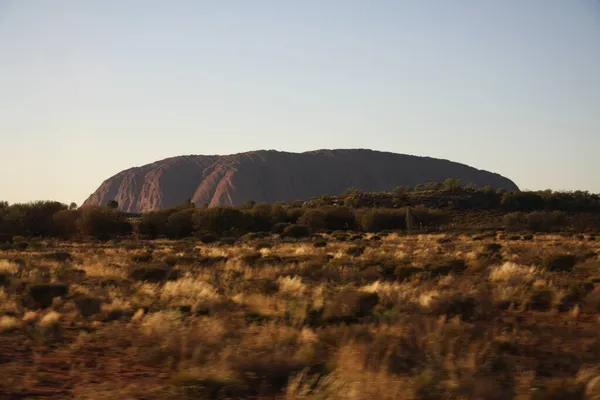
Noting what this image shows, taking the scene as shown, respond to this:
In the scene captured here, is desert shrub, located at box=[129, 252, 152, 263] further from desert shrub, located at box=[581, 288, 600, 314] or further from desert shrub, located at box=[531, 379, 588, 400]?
desert shrub, located at box=[531, 379, 588, 400]

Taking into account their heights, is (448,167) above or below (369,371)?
above

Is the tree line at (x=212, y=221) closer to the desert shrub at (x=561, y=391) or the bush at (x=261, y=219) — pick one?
A: the bush at (x=261, y=219)

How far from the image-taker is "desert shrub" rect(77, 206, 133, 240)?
5334cm

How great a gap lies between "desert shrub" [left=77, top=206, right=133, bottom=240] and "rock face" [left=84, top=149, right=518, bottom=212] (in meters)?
93.3

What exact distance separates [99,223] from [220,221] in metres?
12.2

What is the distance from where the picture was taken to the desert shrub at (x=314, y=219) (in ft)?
213

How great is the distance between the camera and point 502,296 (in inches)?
529

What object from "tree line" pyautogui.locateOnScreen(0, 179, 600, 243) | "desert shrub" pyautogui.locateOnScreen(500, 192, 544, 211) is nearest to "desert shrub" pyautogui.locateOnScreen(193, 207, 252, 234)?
"tree line" pyautogui.locateOnScreen(0, 179, 600, 243)

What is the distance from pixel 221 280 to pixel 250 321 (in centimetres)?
616

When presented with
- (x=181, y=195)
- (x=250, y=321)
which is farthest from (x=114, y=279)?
(x=181, y=195)

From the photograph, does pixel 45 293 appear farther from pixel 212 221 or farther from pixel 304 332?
pixel 212 221

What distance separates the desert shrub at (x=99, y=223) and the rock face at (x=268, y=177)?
93.3 m

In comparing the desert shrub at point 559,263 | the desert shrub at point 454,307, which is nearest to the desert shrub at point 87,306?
the desert shrub at point 454,307

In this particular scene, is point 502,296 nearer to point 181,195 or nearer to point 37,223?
point 37,223
